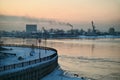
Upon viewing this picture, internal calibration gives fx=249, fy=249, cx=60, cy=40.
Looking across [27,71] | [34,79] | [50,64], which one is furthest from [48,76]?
[27,71]

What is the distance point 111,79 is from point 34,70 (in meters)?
8.05

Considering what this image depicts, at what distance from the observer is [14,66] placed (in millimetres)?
18531

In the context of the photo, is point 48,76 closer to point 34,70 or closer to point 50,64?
point 50,64

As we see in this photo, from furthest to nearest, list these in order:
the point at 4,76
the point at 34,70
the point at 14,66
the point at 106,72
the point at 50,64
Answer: the point at 106,72, the point at 50,64, the point at 34,70, the point at 14,66, the point at 4,76

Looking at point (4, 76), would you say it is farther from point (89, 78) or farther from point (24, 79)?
point (89, 78)

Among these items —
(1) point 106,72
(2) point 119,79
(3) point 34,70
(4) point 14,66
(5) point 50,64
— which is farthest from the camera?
(1) point 106,72

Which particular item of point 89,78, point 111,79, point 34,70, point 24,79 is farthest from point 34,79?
point 111,79

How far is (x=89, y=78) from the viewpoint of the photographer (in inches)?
970

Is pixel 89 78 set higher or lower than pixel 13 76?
lower

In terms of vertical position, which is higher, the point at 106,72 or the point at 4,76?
the point at 4,76

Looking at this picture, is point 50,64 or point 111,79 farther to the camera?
point 50,64

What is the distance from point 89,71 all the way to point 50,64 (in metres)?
5.45

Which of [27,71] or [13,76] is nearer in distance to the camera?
[13,76]

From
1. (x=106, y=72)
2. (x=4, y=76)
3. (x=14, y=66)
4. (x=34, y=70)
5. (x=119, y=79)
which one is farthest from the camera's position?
(x=106, y=72)
